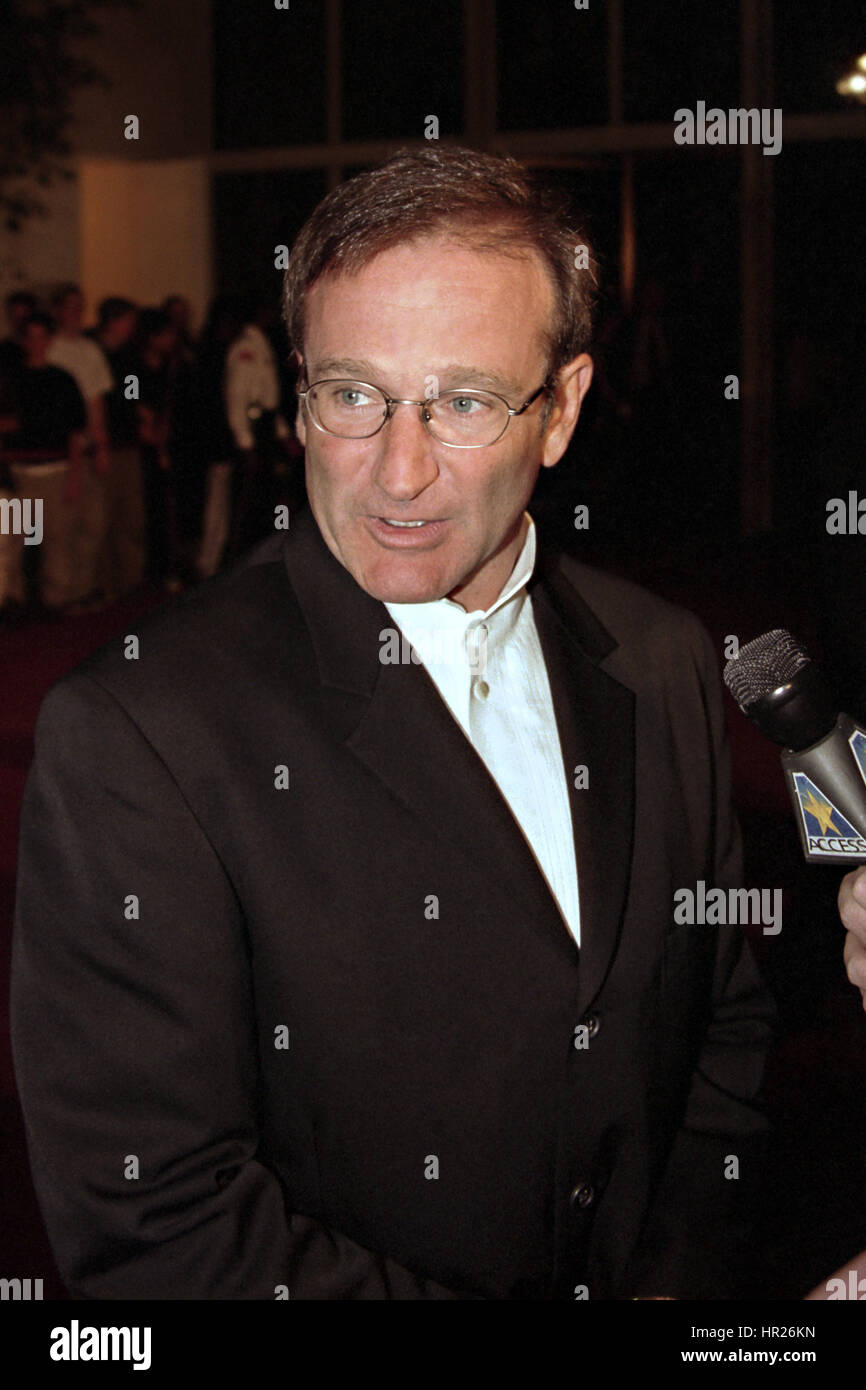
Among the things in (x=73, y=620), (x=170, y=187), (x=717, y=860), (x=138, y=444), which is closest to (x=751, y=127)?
(x=170, y=187)

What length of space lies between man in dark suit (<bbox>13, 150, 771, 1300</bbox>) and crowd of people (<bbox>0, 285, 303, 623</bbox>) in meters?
6.38

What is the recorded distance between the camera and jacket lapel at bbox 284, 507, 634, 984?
4.59 ft

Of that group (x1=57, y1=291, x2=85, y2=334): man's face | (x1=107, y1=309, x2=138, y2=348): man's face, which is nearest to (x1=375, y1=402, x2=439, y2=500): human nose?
(x1=57, y1=291, x2=85, y2=334): man's face

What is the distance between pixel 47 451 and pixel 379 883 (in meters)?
6.63

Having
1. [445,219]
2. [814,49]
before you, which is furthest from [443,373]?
[814,49]

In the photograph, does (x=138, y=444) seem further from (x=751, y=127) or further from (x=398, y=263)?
(x=398, y=263)

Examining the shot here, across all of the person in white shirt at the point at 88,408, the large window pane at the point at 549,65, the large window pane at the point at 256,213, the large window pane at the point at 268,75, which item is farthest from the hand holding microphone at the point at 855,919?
the large window pane at the point at 268,75

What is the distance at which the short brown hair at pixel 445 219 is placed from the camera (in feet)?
4.41

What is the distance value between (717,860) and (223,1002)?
1.96 ft

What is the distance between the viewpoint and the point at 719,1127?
1629mm

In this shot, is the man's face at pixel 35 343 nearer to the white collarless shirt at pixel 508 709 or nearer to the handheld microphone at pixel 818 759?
the white collarless shirt at pixel 508 709

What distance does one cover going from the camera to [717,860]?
165 centimetres

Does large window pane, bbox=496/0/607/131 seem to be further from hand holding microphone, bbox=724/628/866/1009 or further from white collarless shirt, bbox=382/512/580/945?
hand holding microphone, bbox=724/628/866/1009

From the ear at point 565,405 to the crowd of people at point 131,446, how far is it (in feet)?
20.7
